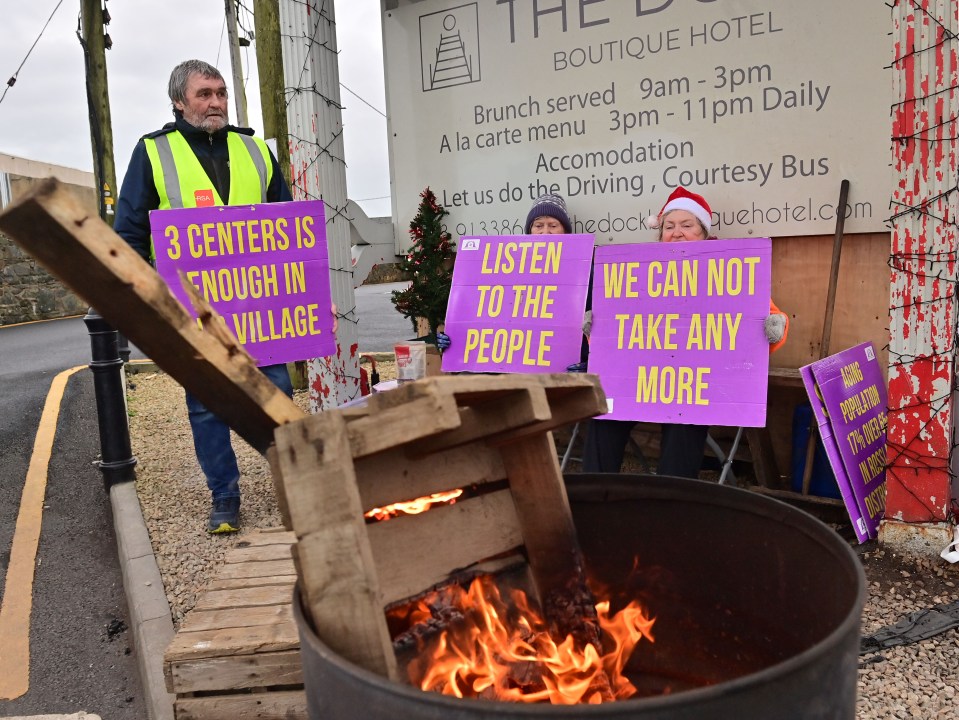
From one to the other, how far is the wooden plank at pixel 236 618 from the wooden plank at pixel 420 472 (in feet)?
3.12

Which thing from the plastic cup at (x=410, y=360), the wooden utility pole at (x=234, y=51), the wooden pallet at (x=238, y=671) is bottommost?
the wooden pallet at (x=238, y=671)

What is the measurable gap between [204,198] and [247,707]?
8.49 feet

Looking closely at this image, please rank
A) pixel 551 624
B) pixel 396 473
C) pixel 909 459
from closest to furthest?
1. pixel 396 473
2. pixel 551 624
3. pixel 909 459

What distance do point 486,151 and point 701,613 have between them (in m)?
3.71

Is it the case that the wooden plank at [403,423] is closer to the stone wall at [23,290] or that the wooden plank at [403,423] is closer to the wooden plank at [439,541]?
the wooden plank at [439,541]

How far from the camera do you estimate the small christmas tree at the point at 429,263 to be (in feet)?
18.0

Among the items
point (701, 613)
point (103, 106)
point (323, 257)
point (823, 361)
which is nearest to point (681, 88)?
point (823, 361)

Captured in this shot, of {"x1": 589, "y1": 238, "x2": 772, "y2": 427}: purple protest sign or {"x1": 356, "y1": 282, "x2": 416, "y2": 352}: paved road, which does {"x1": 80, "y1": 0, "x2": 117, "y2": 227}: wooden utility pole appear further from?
{"x1": 589, "y1": 238, "x2": 772, "y2": 427}: purple protest sign

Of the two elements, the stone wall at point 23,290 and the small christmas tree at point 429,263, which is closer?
the small christmas tree at point 429,263

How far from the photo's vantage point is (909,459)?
145 inches

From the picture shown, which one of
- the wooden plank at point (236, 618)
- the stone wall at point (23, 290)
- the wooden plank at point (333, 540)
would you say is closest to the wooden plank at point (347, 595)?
the wooden plank at point (333, 540)

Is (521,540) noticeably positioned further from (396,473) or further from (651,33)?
(651,33)

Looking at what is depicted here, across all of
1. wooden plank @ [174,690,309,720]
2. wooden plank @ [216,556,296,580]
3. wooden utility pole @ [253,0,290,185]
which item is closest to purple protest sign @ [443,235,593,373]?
wooden plank @ [216,556,296,580]

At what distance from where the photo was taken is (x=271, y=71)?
24.3 ft
